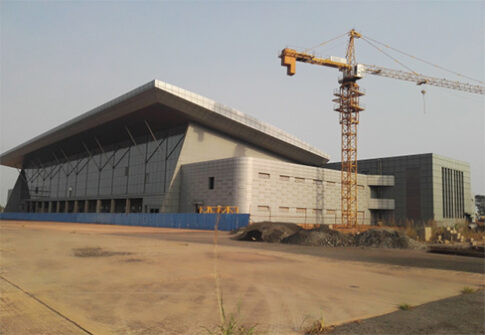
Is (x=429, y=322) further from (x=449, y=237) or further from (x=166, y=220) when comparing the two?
(x=166, y=220)

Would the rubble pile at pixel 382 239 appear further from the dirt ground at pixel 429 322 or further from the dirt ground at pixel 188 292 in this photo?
the dirt ground at pixel 429 322

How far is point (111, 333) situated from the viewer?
480 centimetres

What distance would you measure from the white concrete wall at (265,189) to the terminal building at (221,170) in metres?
0.15

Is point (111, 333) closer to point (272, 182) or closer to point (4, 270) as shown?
point (4, 270)

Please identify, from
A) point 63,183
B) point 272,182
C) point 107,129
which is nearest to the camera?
point 272,182

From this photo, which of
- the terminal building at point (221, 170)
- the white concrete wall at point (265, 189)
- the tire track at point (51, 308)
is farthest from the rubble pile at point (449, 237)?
the terminal building at point (221, 170)

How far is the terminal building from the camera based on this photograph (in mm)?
53094

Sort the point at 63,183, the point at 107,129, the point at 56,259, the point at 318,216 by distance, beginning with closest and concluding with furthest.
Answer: the point at 56,259, the point at 318,216, the point at 107,129, the point at 63,183

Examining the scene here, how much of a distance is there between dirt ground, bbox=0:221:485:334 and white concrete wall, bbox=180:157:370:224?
38.7 m

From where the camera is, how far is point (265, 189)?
53.3 m

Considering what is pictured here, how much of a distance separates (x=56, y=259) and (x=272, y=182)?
143 ft

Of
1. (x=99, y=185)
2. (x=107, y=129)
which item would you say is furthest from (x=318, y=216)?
(x=99, y=185)

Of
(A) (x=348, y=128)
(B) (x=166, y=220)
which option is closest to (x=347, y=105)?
(A) (x=348, y=128)

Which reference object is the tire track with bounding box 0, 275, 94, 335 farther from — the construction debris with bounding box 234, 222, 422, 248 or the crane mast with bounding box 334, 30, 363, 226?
the crane mast with bounding box 334, 30, 363, 226
